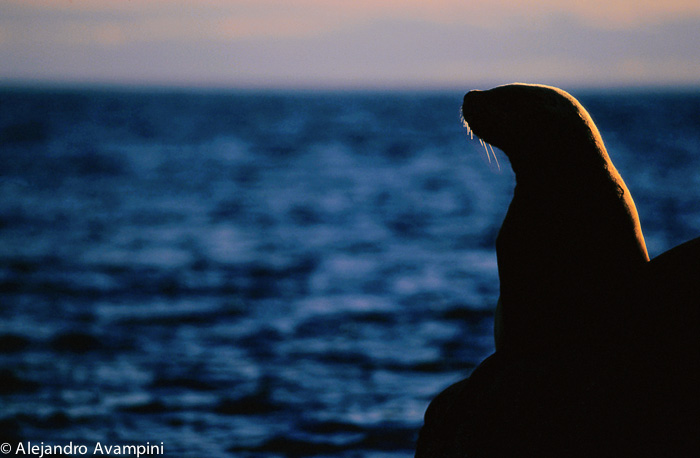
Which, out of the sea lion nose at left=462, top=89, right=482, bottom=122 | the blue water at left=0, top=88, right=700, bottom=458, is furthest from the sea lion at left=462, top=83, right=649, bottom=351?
the blue water at left=0, top=88, right=700, bottom=458

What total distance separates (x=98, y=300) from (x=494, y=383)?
1068 centimetres

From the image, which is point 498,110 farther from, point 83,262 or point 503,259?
point 83,262

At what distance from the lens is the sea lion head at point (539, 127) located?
3975mm

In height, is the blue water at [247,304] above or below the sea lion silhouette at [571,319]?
above

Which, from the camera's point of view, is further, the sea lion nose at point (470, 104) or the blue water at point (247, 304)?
the blue water at point (247, 304)

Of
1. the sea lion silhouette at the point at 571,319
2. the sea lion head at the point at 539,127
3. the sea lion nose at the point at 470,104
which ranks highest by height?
the sea lion nose at the point at 470,104

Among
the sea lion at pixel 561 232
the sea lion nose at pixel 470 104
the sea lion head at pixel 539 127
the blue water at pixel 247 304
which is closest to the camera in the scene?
the sea lion at pixel 561 232

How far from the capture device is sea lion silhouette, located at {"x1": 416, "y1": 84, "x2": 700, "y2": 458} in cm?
337

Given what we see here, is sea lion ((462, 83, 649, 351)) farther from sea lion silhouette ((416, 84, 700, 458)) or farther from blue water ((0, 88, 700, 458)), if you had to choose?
blue water ((0, 88, 700, 458))

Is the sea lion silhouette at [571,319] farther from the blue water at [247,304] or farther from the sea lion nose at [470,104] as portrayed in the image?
the blue water at [247,304]

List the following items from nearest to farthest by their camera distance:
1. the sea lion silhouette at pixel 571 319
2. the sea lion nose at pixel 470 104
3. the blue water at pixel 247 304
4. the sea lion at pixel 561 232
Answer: the sea lion silhouette at pixel 571 319 → the sea lion at pixel 561 232 → the sea lion nose at pixel 470 104 → the blue water at pixel 247 304

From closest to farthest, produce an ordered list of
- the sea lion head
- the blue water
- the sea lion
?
the sea lion, the sea lion head, the blue water

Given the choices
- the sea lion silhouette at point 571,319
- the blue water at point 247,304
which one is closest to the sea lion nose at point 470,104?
the sea lion silhouette at point 571,319

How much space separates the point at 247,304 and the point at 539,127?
9.76 meters
